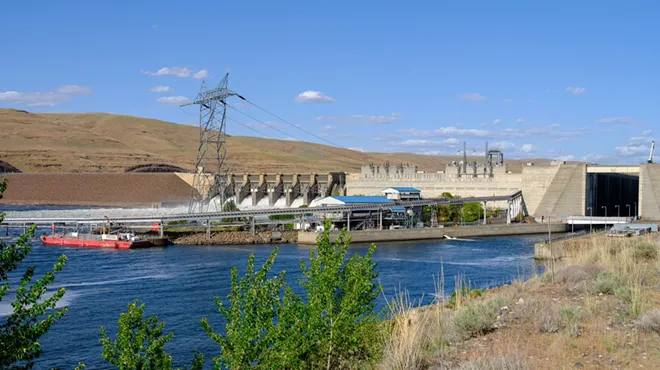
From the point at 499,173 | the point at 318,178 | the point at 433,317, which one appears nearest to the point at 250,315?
the point at 433,317

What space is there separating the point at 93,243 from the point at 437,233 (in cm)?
2237

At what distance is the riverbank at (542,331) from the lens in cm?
949

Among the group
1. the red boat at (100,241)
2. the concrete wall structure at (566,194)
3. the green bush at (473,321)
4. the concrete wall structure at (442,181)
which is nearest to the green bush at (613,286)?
the green bush at (473,321)

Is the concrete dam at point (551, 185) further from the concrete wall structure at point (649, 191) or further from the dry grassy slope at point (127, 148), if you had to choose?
the dry grassy slope at point (127, 148)

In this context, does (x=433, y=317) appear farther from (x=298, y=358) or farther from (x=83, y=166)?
(x=83, y=166)

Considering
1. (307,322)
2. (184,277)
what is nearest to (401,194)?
(184,277)

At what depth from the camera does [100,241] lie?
4519cm

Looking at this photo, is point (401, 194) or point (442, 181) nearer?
point (401, 194)

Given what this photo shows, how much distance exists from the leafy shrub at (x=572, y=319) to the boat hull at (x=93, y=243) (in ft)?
117

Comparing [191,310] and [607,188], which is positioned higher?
[607,188]

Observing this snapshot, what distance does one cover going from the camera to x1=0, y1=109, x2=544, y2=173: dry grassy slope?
11412 centimetres

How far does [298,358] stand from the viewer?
28.8 ft

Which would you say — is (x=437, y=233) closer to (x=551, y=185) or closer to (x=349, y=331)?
(x=551, y=185)

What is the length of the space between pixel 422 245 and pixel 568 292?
29802 mm
